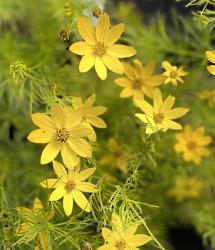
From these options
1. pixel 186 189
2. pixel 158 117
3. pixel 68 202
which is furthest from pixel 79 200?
pixel 186 189

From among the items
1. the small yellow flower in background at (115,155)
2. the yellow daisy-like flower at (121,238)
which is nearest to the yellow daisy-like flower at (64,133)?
the yellow daisy-like flower at (121,238)

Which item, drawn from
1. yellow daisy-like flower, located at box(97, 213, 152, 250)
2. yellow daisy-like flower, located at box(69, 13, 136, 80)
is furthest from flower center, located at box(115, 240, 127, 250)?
yellow daisy-like flower, located at box(69, 13, 136, 80)

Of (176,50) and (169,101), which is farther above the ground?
(176,50)

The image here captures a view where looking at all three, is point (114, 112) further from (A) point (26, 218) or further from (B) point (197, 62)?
(A) point (26, 218)

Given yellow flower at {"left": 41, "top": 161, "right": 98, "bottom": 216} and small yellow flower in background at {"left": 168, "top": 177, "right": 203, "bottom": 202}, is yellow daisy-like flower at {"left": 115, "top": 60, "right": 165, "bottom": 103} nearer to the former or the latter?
yellow flower at {"left": 41, "top": 161, "right": 98, "bottom": 216}

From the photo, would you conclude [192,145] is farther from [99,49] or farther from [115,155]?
[99,49]

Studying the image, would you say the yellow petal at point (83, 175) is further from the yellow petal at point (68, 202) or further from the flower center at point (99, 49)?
the flower center at point (99, 49)

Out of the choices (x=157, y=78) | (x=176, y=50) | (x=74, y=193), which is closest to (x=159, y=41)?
(x=176, y=50)
